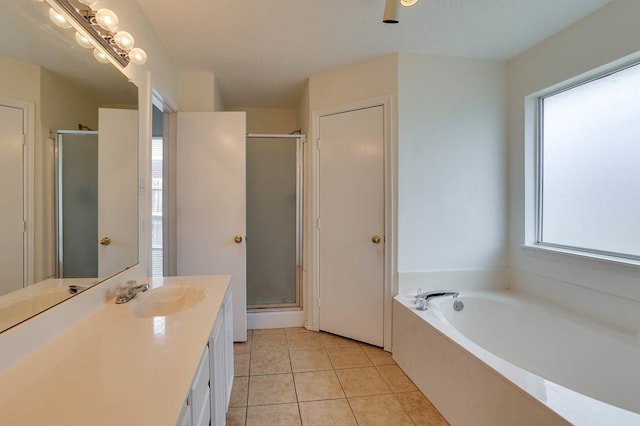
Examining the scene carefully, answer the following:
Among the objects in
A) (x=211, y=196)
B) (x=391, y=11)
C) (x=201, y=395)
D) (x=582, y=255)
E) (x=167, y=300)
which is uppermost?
(x=391, y=11)

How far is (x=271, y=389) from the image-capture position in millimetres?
1840

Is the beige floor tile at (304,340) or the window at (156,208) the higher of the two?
the window at (156,208)

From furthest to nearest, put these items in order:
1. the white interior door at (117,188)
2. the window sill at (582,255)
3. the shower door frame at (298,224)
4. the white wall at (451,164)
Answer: the shower door frame at (298,224), the white wall at (451,164), the window sill at (582,255), the white interior door at (117,188)

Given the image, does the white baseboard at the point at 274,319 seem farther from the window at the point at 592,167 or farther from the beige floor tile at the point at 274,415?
the window at the point at 592,167

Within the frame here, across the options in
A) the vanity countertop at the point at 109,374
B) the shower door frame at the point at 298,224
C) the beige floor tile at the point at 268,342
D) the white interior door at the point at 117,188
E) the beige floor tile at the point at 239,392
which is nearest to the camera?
the vanity countertop at the point at 109,374

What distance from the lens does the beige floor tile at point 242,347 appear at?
2322 mm

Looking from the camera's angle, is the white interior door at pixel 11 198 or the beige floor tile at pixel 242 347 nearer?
the white interior door at pixel 11 198

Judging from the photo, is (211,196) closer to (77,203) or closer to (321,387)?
(77,203)

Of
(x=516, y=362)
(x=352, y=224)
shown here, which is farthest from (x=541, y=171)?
(x=352, y=224)

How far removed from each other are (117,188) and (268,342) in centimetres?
175

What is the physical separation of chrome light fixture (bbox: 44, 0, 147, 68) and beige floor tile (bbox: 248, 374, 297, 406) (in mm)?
1996

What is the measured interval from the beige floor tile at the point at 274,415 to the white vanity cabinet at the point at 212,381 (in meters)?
0.24

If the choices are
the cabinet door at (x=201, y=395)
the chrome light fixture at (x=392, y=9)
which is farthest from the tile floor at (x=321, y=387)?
the chrome light fixture at (x=392, y=9)

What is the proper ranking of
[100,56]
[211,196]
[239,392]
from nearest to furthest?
[100,56], [239,392], [211,196]
